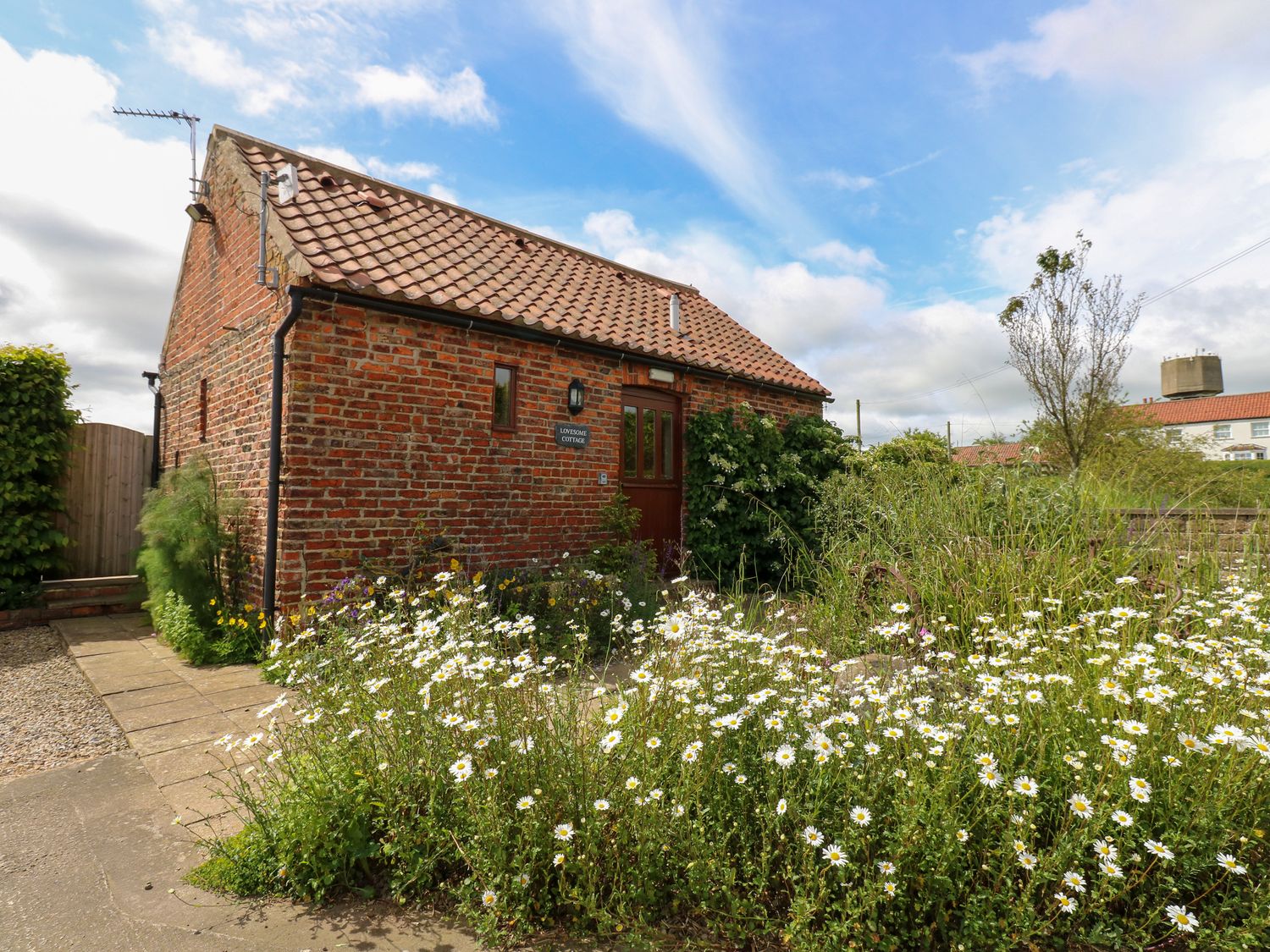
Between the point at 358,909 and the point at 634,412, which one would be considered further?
the point at 634,412

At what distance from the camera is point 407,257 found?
6461mm

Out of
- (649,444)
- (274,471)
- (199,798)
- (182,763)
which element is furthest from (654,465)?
(199,798)

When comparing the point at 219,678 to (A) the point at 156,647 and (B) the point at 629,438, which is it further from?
(B) the point at 629,438

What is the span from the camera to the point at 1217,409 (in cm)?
4681

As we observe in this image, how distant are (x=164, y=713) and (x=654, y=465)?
18.1 feet

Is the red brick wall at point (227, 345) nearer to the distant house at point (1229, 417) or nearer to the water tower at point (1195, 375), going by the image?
the water tower at point (1195, 375)

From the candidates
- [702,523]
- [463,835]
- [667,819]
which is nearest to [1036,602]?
[667,819]

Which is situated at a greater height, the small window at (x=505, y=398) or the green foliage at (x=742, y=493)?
the small window at (x=505, y=398)

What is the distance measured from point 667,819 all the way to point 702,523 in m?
6.33

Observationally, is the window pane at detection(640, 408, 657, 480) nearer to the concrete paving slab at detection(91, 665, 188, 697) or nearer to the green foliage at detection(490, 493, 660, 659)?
the green foliage at detection(490, 493, 660, 659)

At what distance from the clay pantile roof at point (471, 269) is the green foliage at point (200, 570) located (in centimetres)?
246

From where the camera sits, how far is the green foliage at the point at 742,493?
8.13m

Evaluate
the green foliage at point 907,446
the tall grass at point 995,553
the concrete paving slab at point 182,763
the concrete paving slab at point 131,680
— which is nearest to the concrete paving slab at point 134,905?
the concrete paving slab at point 182,763

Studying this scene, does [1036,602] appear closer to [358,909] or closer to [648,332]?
[358,909]
